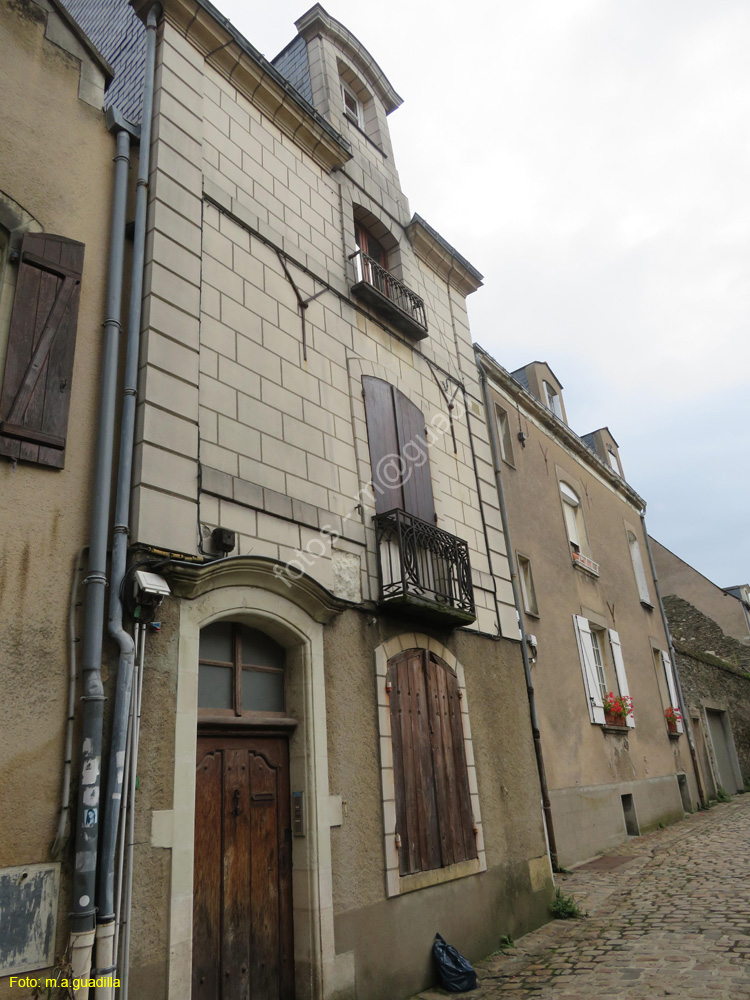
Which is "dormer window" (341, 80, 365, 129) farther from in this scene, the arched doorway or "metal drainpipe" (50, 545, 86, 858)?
"metal drainpipe" (50, 545, 86, 858)

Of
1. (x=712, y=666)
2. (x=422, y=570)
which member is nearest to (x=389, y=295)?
(x=422, y=570)

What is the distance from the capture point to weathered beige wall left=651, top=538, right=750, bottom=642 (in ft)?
73.2

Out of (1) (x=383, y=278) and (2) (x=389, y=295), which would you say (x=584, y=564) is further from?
(1) (x=383, y=278)

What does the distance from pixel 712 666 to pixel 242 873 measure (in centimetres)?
1743

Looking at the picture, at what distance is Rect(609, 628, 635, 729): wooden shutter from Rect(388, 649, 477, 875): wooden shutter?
6827mm

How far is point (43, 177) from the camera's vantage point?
16.4 feet

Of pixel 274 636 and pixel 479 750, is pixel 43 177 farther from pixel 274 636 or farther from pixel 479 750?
pixel 479 750

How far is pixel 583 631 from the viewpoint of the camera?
11.9 metres

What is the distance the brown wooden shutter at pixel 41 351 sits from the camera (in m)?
4.26

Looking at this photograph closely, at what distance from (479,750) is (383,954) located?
7.62ft

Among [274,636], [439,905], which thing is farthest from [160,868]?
[439,905]

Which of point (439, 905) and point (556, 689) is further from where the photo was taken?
point (556, 689)

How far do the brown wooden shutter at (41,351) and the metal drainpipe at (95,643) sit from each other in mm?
243

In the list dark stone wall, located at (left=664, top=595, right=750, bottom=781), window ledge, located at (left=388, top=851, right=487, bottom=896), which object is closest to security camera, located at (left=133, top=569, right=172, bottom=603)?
window ledge, located at (left=388, top=851, right=487, bottom=896)
